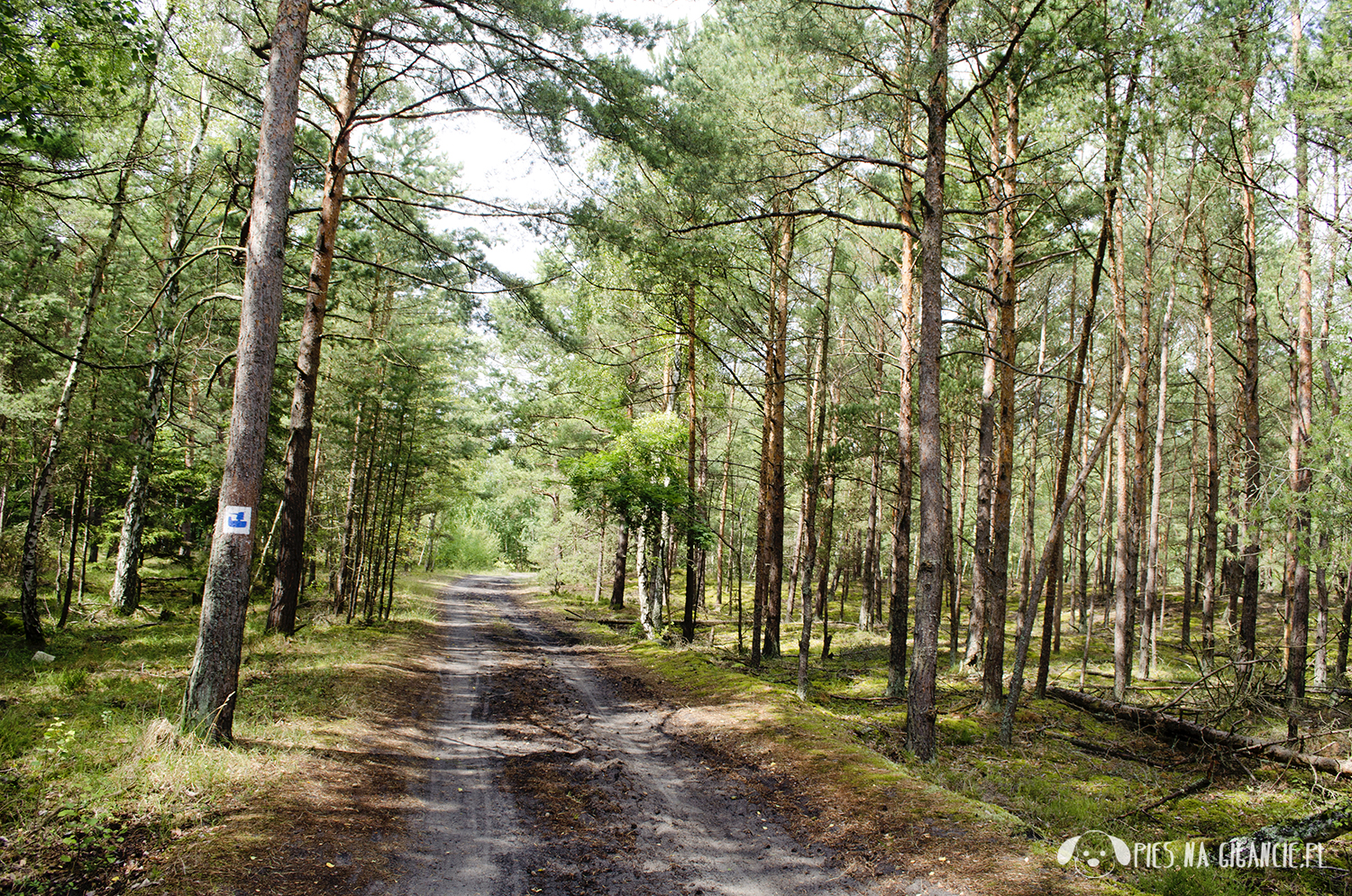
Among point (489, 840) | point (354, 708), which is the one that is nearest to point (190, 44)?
point (354, 708)

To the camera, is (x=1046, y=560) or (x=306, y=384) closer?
(x=1046, y=560)

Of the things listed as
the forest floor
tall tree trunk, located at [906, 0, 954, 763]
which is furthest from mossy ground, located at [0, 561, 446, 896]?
tall tree trunk, located at [906, 0, 954, 763]

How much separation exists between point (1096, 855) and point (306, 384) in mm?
11118

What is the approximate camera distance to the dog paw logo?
4070 mm

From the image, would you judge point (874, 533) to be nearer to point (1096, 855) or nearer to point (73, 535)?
point (1096, 855)

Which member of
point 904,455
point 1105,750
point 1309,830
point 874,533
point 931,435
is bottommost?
point 1105,750

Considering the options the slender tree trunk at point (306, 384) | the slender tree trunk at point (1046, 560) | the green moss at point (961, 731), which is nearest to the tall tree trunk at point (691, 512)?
the green moss at point (961, 731)

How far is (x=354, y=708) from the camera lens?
7.07 m

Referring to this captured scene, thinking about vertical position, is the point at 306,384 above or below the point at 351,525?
above

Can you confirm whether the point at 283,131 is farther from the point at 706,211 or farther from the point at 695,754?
the point at 695,754

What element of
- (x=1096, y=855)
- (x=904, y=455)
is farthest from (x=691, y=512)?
(x=1096, y=855)

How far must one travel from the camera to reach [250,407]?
17.9 feet

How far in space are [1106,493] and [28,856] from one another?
23.6 m

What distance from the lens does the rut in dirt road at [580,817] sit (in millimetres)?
3979
